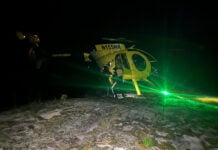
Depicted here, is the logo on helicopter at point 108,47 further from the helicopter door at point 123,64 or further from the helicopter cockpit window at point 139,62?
the helicopter cockpit window at point 139,62

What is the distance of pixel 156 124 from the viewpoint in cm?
482

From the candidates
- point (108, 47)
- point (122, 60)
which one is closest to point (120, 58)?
point (122, 60)

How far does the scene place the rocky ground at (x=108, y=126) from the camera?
4.02 m

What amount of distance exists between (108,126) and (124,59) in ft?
9.73

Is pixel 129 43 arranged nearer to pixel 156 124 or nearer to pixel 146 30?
pixel 146 30

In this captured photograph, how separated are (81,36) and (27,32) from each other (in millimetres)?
1637

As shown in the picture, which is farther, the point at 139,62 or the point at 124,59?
the point at 139,62

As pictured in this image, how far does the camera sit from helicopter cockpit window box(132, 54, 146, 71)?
7215 mm

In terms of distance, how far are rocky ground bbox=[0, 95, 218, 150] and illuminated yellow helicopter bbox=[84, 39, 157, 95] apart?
3.75ft

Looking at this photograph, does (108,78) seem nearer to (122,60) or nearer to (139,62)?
(122,60)

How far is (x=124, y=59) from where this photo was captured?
7.08m

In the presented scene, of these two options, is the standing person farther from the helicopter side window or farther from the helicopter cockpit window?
the helicopter cockpit window

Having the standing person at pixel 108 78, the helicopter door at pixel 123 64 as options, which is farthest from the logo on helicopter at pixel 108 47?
the standing person at pixel 108 78

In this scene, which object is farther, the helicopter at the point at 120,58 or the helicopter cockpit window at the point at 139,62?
the helicopter cockpit window at the point at 139,62
